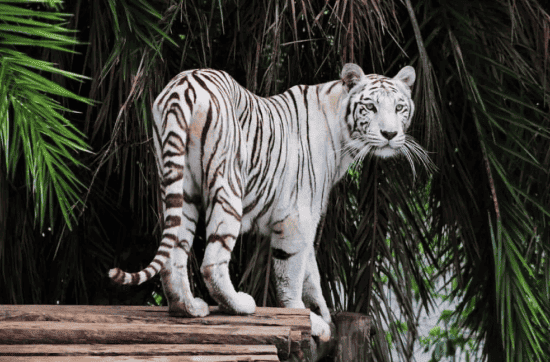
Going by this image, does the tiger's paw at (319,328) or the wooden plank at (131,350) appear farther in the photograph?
the tiger's paw at (319,328)

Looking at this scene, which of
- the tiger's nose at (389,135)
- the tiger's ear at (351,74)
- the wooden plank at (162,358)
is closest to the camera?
the wooden plank at (162,358)

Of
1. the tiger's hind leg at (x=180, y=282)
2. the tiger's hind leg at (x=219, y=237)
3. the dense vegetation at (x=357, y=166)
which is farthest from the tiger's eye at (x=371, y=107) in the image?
the tiger's hind leg at (x=180, y=282)

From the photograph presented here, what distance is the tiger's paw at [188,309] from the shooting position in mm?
2248

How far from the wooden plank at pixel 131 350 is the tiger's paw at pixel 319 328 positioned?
A: 23.2 inches

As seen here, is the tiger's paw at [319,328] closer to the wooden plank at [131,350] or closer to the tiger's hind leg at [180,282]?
the tiger's hind leg at [180,282]

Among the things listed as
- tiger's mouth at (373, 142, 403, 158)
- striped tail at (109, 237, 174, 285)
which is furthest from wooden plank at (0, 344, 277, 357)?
tiger's mouth at (373, 142, 403, 158)

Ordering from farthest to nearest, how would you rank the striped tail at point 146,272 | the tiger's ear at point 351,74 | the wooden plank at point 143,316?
the tiger's ear at point 351,74 → the wooden plank at point 143,316 → the striped tail at point 146,272

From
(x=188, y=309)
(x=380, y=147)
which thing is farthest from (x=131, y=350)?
(x=380, y=147)

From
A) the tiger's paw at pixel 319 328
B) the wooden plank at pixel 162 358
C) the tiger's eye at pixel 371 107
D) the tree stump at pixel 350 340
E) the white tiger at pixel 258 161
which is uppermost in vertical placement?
the tiger's eye at pixel 371 107

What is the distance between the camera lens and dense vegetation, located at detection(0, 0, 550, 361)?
3.12m

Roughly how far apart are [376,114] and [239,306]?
85 centimetres

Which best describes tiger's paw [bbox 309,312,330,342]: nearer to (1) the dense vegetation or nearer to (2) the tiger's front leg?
(2) the tiger's front leg

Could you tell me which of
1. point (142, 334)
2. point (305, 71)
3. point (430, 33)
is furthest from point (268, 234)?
point (430, 33)

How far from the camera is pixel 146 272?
2.04 metres
